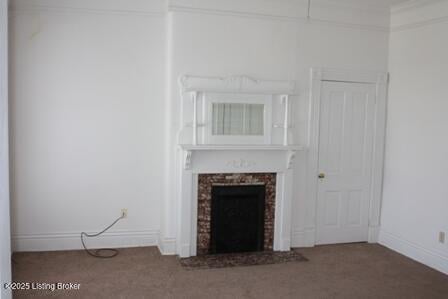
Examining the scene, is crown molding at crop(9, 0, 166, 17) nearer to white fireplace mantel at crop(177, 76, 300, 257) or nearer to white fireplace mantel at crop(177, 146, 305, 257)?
white fireplace mantel at crop(177, 76, 300, 257)

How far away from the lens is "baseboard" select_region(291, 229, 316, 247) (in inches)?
202

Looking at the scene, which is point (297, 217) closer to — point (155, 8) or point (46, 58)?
point (155, 8)

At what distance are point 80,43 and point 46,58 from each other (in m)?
0.38

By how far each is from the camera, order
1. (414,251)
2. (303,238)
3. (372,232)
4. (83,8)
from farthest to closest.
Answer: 1. (372,232)
2. (303,238)
3. (414,251)
4. (83,8)

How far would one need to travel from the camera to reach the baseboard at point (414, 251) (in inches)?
178

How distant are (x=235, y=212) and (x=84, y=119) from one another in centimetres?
193

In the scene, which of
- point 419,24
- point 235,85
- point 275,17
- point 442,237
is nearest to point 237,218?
point 235,85

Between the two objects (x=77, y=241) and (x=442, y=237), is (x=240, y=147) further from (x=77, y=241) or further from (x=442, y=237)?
(x=442, y=237)

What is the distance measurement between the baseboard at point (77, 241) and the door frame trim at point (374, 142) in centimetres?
184

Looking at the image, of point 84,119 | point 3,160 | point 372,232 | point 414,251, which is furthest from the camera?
point 372,232

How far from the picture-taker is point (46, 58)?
4.61m

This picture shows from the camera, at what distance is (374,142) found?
17.5ft

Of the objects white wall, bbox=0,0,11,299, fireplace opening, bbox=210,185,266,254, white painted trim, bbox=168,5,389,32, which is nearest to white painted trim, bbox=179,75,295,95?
white painted trim, bbox=168,5,389,32

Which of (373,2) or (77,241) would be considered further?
(373,2)
